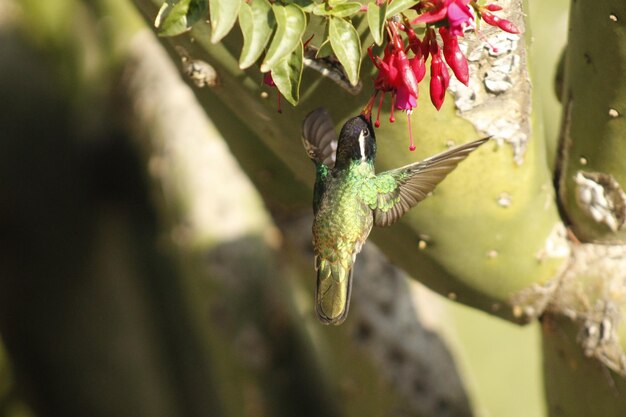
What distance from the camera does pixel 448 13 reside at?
A: 96cm

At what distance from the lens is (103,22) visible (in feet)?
8.50

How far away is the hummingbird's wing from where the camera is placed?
47.1 inches

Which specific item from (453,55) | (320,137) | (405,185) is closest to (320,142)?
(320,137)

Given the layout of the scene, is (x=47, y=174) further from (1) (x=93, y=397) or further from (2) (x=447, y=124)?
(2) (x=447, y=124)

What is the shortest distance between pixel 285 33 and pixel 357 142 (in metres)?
0.24

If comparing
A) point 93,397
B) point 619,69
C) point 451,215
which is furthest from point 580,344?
point 93,397

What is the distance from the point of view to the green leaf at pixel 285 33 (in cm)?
93

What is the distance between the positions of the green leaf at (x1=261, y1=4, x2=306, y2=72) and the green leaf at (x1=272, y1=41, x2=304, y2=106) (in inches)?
1.2

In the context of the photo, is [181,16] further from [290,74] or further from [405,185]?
[405,185]

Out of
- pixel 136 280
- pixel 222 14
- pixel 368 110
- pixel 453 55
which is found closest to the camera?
pixel 222 14

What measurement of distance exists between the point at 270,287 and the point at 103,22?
38.1 inches

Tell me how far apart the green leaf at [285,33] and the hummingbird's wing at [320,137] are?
252mm

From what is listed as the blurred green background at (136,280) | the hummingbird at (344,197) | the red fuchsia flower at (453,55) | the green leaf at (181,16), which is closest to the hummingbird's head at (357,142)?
the hummingbird at (344,197)

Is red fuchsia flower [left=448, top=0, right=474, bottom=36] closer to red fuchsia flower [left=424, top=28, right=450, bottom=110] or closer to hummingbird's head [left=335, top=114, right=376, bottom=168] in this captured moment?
red fuchsia flower [left=424, top=28, right=450, bottom=110]
